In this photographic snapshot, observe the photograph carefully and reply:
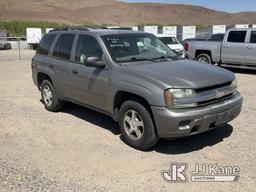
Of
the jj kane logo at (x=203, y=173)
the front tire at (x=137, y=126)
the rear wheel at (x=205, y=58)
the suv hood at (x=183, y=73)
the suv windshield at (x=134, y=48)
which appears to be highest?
the suv windshield at (x=134, y=48)

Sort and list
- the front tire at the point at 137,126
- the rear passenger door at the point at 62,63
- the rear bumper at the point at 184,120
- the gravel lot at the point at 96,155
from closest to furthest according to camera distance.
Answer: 1. the gravel lot at the point at 96,155
2. the rear bumper at the point at 184,120
3. the front tire at the point at 137,126
4. the rear passenger door at the point at 62,63

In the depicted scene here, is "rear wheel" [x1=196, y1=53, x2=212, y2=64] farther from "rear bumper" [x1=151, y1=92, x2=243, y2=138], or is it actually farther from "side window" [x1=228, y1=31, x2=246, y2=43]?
"rear bumper" [x1=151, y1=92, x2=243, y2=138]

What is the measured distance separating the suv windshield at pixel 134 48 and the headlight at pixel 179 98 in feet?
4.12

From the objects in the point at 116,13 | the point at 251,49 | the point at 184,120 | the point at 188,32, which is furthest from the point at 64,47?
the point at 116,13

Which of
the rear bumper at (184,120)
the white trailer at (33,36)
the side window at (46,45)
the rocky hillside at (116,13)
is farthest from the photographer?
the rocky hillside at (116,13)

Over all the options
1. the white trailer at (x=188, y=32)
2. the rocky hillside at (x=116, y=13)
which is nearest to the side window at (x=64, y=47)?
the white trailer at (x=188, y=32)

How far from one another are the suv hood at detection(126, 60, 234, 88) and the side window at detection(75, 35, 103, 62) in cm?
77

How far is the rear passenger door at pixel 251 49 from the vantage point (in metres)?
13.1

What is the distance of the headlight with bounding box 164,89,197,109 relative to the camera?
4988 mm

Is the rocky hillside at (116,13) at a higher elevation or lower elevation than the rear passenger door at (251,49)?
higher

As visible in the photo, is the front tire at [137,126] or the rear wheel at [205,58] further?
the rear wheel at [205,58]

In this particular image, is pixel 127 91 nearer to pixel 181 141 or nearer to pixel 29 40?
pixel 181 141

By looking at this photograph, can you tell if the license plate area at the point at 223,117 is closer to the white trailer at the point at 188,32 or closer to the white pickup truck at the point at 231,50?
the white pickup truck at the point at 231,50

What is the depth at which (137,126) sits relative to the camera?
218 inches
